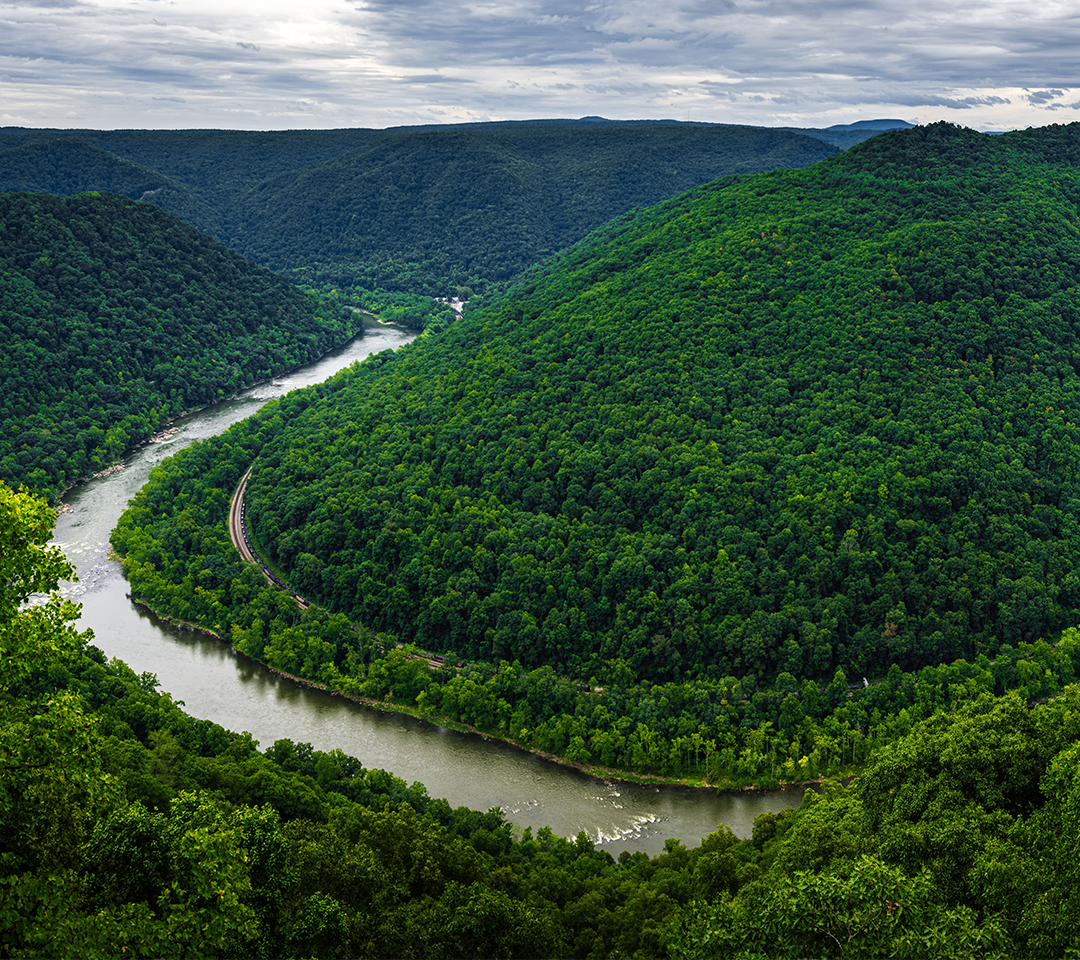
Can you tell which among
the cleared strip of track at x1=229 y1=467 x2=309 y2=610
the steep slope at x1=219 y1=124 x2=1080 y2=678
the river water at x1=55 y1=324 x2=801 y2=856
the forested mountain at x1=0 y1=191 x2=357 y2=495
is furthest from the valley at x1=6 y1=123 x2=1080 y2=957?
the forested mountain at x1=0 y1=191 x2=357 y2=495

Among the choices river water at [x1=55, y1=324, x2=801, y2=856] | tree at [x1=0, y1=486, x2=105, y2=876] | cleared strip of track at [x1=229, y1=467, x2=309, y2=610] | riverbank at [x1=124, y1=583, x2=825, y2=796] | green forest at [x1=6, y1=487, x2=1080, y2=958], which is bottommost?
river water at [x1=55, y1=324, x2=801, y2=856]

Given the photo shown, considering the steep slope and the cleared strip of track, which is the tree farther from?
the cleared strip of track

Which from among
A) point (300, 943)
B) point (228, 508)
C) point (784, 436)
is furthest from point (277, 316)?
point (300, 943)

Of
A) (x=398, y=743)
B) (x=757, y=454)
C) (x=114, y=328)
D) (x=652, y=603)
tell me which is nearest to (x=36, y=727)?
(x=398, y=743)

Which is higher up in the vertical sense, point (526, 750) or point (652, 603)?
point (652, 603)

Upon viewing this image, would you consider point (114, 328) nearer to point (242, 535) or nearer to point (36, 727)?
point (242, 535)
